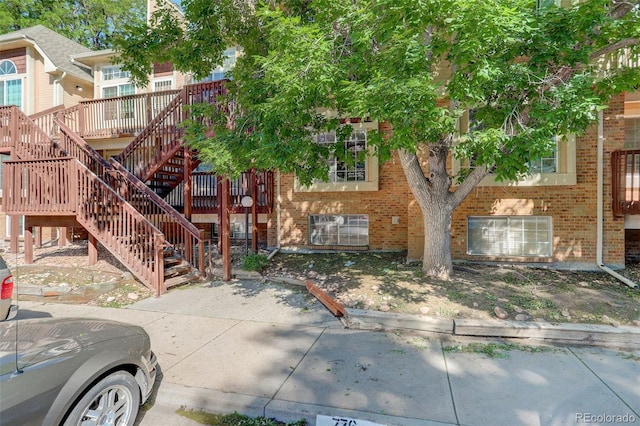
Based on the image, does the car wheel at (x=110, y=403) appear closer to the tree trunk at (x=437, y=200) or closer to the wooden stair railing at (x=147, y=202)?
the wooden stair railing at (x=147, y=202)

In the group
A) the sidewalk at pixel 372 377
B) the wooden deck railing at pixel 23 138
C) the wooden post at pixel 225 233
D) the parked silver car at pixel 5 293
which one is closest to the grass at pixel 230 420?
the sidewalk at pixel 372 377

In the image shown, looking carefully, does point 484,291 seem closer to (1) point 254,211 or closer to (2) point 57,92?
(1) point 254,211

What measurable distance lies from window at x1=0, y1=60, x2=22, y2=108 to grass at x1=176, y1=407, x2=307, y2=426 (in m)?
16.7

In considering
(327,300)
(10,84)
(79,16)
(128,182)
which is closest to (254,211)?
(128,182)

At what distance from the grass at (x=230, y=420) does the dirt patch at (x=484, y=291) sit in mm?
2644

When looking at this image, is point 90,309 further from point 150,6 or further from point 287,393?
point 150,6

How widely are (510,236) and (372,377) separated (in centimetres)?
604

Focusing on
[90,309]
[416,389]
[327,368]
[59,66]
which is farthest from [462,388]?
→ [59,66]

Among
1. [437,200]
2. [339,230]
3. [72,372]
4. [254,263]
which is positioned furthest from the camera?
[339,230]

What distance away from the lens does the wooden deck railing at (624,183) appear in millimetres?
7000

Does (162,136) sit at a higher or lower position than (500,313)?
higher

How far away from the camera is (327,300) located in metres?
5.68

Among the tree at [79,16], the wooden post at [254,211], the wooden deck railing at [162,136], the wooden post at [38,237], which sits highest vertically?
the tree at [79,16]

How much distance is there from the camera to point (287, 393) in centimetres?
325
